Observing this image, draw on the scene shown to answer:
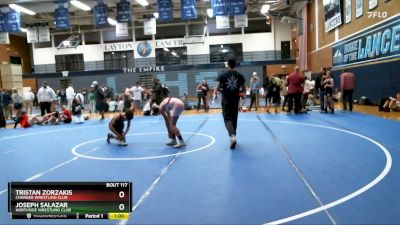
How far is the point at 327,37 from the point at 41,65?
29.1 meters

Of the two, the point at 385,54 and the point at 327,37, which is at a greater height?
the point at 327,37

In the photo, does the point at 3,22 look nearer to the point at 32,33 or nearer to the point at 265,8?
the point at 32,33

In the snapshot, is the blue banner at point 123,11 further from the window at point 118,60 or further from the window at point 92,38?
the window at point 92,38

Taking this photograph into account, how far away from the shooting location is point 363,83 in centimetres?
1662

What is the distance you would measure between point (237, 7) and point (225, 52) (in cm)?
1780

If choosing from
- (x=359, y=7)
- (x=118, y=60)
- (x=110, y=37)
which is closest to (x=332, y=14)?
(x=359, y=7)

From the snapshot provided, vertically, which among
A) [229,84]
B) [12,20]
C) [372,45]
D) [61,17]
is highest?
[61,17]

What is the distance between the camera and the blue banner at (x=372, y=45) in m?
13.5

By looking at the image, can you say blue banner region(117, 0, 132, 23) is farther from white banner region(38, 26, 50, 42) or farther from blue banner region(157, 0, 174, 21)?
white banner region(38, 26, 50, 42)

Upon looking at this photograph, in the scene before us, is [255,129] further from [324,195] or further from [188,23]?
[188,23]

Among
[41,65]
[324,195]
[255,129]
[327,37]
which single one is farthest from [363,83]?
[41,65]

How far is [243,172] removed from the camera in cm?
520

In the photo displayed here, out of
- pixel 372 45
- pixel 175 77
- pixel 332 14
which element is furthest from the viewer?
pixel 175 77

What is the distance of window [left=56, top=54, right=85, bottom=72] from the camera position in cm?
3725
